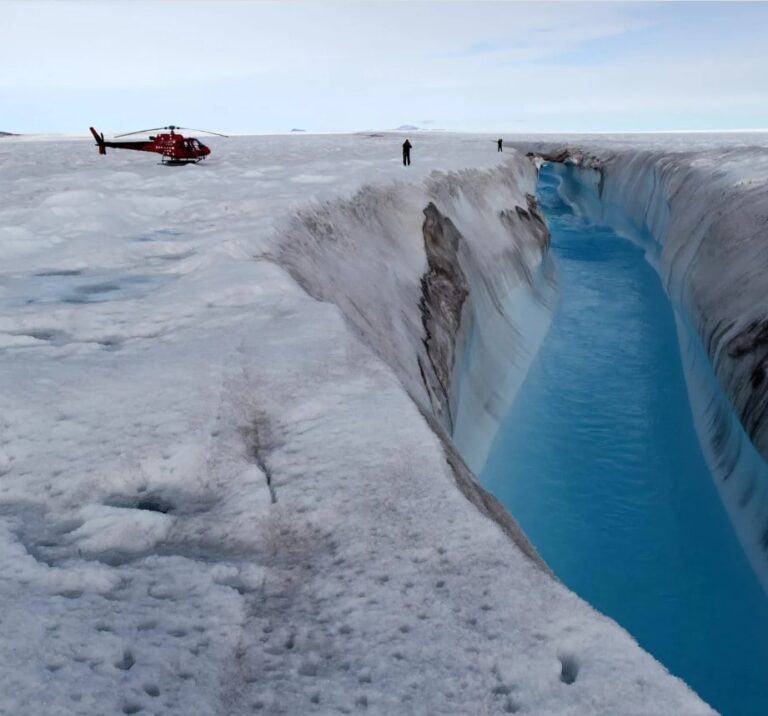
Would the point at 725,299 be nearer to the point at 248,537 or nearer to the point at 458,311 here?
the point at 458,311

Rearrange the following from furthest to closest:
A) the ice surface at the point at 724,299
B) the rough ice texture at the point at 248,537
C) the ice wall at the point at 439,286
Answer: the ice surface at the point at 724,299 < the ice wall at the point at 439,286 < the rough ice texture at the point at 248,537

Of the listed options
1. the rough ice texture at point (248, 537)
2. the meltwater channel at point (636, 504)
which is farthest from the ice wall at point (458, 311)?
the meltwater channel at point (636, 504)

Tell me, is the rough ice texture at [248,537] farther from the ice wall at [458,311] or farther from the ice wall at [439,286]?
the ice wall at [439,286]

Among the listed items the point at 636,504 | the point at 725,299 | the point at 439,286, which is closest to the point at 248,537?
the point at 636,504

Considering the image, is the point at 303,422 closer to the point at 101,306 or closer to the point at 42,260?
the point at 101,306

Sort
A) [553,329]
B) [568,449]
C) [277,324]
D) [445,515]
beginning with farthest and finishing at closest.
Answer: [553,329] < [568,449] < [277,324] < [445,515]

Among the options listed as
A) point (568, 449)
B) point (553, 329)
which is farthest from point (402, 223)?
point (553, 329)
